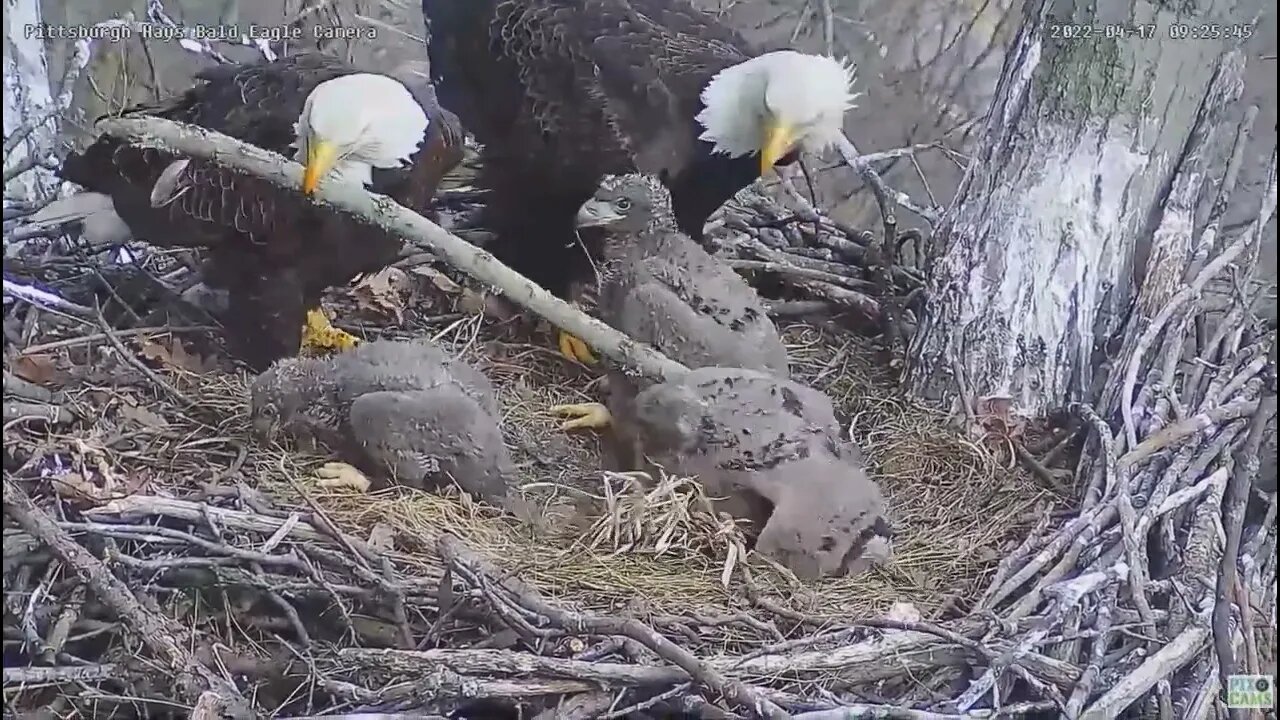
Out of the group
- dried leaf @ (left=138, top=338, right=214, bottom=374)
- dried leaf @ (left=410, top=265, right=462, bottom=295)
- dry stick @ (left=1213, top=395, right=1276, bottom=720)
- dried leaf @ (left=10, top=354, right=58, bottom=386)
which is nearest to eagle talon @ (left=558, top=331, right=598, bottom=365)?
dried leaf @ (left=410, top=265, right=462, bottom=295)

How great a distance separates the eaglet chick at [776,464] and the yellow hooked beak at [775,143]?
203mm

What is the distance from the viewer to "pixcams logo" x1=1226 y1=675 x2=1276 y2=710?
3.30 feet

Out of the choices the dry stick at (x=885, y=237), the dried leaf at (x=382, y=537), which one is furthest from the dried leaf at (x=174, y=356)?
the dry stick at (x=885, y=237)

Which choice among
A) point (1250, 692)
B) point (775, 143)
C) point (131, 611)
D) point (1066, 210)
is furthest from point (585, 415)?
point (1250, 692)

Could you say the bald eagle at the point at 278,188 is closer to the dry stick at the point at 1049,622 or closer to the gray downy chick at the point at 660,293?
the gray downy chick at the point at 660,293

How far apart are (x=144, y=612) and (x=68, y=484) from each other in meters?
0.13

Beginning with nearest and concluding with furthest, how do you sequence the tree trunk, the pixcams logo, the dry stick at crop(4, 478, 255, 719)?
the dry stick at crop(4, 478, 255, 719), the pixcams logo, the tree trunk

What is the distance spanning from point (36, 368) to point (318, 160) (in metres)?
0.29

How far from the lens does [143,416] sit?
98 cm

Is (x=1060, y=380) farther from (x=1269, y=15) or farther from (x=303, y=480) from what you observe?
(x=303, y=480)

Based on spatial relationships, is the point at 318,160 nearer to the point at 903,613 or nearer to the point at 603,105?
the point at 603,105

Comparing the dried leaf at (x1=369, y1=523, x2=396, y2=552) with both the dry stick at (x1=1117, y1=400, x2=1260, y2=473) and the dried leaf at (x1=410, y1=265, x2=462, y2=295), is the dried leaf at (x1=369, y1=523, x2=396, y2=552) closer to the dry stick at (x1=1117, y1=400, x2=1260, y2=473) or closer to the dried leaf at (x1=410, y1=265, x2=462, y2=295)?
the dried leaf at (x1=410, y1=265, x2=462, y2=295)

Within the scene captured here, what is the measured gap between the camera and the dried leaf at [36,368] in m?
0.95

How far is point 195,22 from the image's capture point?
96cm
